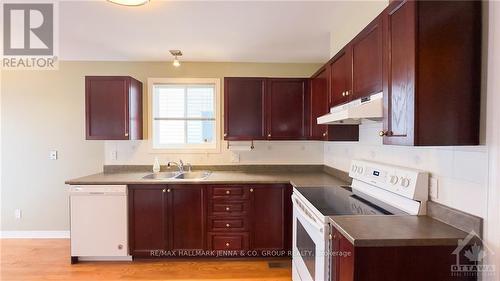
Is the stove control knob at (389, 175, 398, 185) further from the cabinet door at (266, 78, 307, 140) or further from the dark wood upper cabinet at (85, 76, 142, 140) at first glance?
the dark wood upper cabinet at (85, 76, 142, 140)

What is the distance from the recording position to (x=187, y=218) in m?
2.84

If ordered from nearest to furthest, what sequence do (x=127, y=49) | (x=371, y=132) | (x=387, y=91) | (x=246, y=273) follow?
(x=387, y=91)
(x=371, y=132)
(x=246, y=273)
(x=127, y=49)

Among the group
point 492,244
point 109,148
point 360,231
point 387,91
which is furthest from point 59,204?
point 492,244

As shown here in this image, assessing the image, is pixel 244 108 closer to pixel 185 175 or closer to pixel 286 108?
pixel 286 108

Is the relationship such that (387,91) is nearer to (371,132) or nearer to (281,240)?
(371,132)

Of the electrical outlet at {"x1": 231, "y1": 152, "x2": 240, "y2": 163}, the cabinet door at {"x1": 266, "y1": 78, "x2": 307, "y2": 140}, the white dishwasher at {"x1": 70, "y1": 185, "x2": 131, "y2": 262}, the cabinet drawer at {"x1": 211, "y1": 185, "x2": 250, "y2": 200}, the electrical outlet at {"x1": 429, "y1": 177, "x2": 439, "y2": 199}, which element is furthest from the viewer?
the electrical outlet at {"x1": 231, "y1": 152, "x2": 240, "y2": 163}

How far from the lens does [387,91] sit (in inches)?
54.7

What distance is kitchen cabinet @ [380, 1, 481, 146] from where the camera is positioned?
3.82 ft

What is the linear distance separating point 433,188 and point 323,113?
1.31m

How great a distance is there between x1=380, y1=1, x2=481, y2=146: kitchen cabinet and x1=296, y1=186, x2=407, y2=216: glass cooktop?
0.62 m

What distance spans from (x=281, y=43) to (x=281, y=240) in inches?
83.6

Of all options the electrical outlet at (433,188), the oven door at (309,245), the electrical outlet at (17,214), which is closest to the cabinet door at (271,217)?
the oven door at (309,245)

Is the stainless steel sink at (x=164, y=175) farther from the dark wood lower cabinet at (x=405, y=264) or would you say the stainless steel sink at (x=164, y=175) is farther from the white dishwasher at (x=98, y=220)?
the dark wood lower cabinet at (x=405, y=264)

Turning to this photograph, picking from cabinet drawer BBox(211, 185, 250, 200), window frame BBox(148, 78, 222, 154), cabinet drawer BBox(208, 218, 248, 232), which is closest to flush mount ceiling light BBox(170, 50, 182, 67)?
window frame BBox(148, 78, 222, 154)
